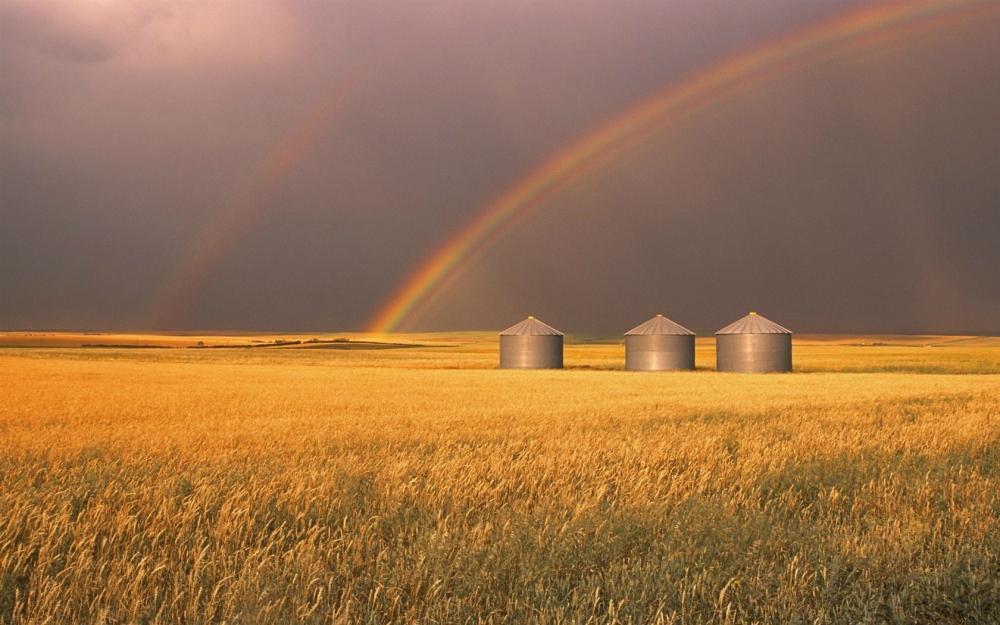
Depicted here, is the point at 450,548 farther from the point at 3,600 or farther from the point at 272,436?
the point at 272,436

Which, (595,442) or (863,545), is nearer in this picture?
(863,545)

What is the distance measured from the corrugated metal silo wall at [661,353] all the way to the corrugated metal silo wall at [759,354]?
3.49m

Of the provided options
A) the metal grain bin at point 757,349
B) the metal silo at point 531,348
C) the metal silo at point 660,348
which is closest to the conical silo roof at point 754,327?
the metal grain bin at point 757,349

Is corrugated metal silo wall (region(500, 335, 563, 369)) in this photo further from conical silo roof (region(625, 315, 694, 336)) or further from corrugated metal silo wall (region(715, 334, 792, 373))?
corrugated metal silo wall (region(715, 334, 792, 373))

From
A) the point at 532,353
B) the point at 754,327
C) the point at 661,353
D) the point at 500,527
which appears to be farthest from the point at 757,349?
the point at 500,527

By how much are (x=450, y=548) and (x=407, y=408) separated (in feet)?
52.3

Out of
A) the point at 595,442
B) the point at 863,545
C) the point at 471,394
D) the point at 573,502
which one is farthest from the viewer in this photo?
the point at 471,394

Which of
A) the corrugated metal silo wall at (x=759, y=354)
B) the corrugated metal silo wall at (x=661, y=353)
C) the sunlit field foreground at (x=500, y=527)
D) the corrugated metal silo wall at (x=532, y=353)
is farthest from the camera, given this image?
the corrugated metal silo wall at (x=532, y=353)

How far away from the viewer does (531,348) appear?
206ft

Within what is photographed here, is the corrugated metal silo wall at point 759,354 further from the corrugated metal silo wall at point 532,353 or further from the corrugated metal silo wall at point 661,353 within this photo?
the corrugated metal silo wall at point 532,353

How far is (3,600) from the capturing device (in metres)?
4.73

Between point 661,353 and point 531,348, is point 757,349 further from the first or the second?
point 531,348

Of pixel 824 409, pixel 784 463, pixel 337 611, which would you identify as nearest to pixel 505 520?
pixel 337 611

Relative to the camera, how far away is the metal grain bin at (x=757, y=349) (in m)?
56.2
